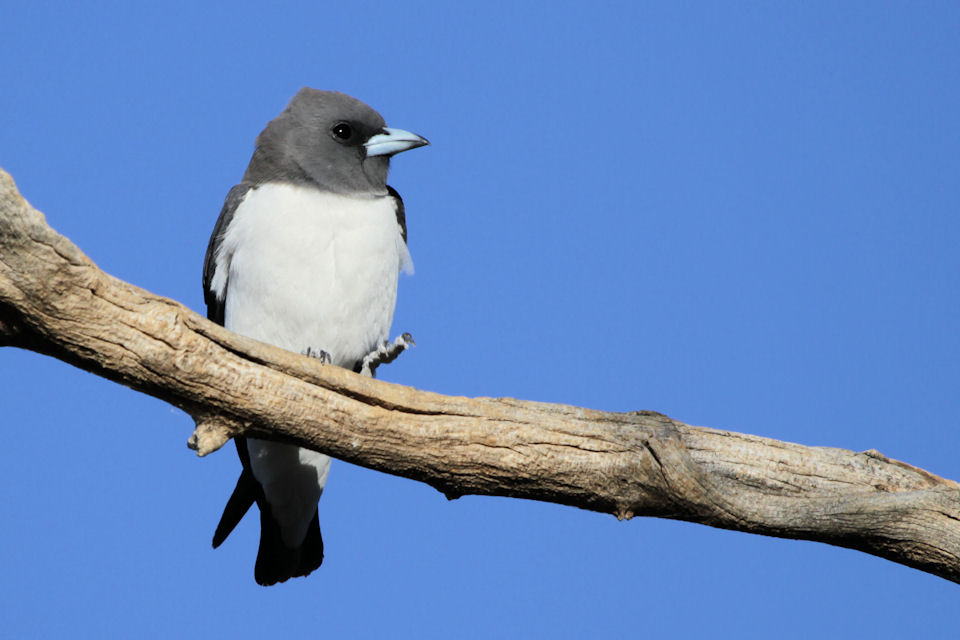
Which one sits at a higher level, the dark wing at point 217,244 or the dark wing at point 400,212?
the dark wing at point 400,212

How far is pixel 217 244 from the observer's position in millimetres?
5727

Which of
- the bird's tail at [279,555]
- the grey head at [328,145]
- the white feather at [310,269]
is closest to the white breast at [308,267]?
the white feather at [310,269]

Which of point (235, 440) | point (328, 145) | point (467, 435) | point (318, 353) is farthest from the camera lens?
point (235, 440)

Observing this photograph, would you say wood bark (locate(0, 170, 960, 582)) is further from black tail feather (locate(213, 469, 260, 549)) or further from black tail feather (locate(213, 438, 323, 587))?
black tail feather (locate(213, 438, 323, 587))

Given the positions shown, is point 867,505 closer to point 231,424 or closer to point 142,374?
point 231,424

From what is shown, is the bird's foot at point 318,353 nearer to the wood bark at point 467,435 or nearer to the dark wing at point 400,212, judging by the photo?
the dark wing at point 400,212

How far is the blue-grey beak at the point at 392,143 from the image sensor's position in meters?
5.78

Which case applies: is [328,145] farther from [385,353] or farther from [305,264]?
[385,353]

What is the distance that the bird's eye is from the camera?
5754mm

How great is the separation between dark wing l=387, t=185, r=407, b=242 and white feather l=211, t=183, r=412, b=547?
21cm

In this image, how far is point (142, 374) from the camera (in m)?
3.72

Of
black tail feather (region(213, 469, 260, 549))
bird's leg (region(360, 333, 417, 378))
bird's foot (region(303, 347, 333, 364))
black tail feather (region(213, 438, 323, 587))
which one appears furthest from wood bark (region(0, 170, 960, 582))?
black tail feather (region(213, 438, 323, 587))

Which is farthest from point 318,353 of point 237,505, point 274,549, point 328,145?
point 274,549

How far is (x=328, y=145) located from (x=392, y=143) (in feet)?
1.23
